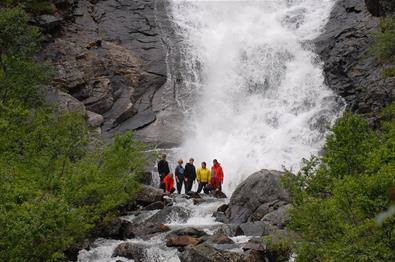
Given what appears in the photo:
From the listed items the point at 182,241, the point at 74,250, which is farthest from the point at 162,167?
the point at 74,250

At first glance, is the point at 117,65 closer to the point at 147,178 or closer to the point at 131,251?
the point at 147,178

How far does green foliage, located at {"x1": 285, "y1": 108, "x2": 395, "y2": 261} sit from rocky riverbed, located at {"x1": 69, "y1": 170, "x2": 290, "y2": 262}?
98.2 inches

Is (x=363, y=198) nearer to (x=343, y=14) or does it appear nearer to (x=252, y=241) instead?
(x=252, y=241)

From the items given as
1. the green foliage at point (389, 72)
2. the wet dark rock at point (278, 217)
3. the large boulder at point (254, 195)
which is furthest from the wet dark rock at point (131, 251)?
the green foliage at point (389, 72)

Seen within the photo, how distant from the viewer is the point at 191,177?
80.3 feet

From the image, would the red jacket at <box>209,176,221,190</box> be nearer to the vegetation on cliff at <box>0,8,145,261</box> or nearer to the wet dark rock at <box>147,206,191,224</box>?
the wet dark rock at <box>147,206,191,224</box>

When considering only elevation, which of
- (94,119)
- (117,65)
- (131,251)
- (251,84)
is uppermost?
(117,65)

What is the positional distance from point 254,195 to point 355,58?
17.0 metres

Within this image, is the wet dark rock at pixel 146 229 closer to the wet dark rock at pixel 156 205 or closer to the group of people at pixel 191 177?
the wet dark rock at pixel 156 205

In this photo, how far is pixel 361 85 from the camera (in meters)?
31.6

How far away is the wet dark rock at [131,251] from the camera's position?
1593 cm

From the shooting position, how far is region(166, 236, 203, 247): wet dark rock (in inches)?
644

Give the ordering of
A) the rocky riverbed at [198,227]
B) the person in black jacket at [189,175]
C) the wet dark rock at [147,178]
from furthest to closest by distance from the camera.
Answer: the wet dark rock at [147,178], the person in black jacket at [189,175], the rocky riverbed at [198,227]

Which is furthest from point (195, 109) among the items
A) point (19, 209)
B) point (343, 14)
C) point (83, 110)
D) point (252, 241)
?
point (19, 209)
